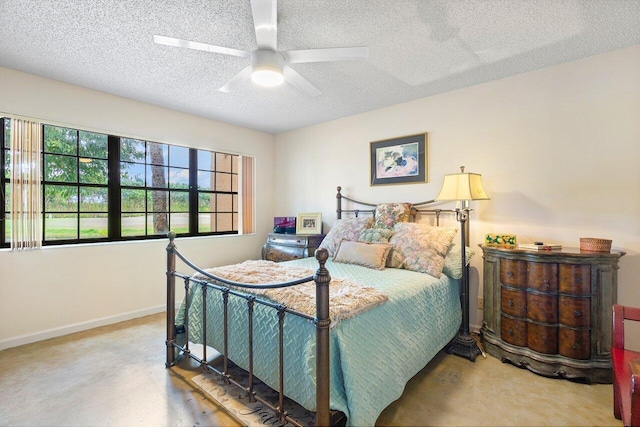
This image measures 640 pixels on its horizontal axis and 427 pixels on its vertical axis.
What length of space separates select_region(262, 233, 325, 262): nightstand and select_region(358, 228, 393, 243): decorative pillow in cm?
91

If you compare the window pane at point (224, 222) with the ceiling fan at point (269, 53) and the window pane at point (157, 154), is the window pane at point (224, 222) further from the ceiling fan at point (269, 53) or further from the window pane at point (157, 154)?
the ceiling fan at point (269, 53)

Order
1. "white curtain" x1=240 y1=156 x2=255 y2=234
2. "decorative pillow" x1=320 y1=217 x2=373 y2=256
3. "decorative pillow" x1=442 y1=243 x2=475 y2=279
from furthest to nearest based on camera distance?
"white curtain" x1=240 y1=156 x2=255 y2=234
"decorative pillow" x1=320 y1=217 x2=373 y2=256
"decorative pillow" x1=442 y1=243 x2=475 y2=279

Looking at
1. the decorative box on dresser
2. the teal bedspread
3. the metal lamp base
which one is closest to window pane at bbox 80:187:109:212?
the teal bedspread

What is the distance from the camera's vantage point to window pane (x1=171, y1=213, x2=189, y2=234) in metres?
3.97

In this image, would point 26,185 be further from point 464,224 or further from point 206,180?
point 464,224

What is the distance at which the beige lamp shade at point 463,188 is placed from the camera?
257cm

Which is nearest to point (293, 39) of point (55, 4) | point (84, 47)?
point (55, 4)

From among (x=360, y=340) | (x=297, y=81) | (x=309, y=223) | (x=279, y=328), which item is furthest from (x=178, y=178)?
(x=360, y=340)

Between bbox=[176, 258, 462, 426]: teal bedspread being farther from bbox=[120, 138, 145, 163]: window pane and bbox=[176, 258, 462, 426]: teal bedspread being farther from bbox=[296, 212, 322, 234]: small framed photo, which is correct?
bbox=[120, 138, 145, 163]: window pane

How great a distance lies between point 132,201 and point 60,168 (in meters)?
0.74

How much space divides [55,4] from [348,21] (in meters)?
1.83

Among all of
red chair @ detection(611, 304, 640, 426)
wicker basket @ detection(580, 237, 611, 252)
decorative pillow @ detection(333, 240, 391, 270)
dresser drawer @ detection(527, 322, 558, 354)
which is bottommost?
dresser drawer @ detection(527, 322, 558, 354)

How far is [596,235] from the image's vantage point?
243 cm

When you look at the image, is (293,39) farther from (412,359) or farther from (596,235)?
(596,235)
